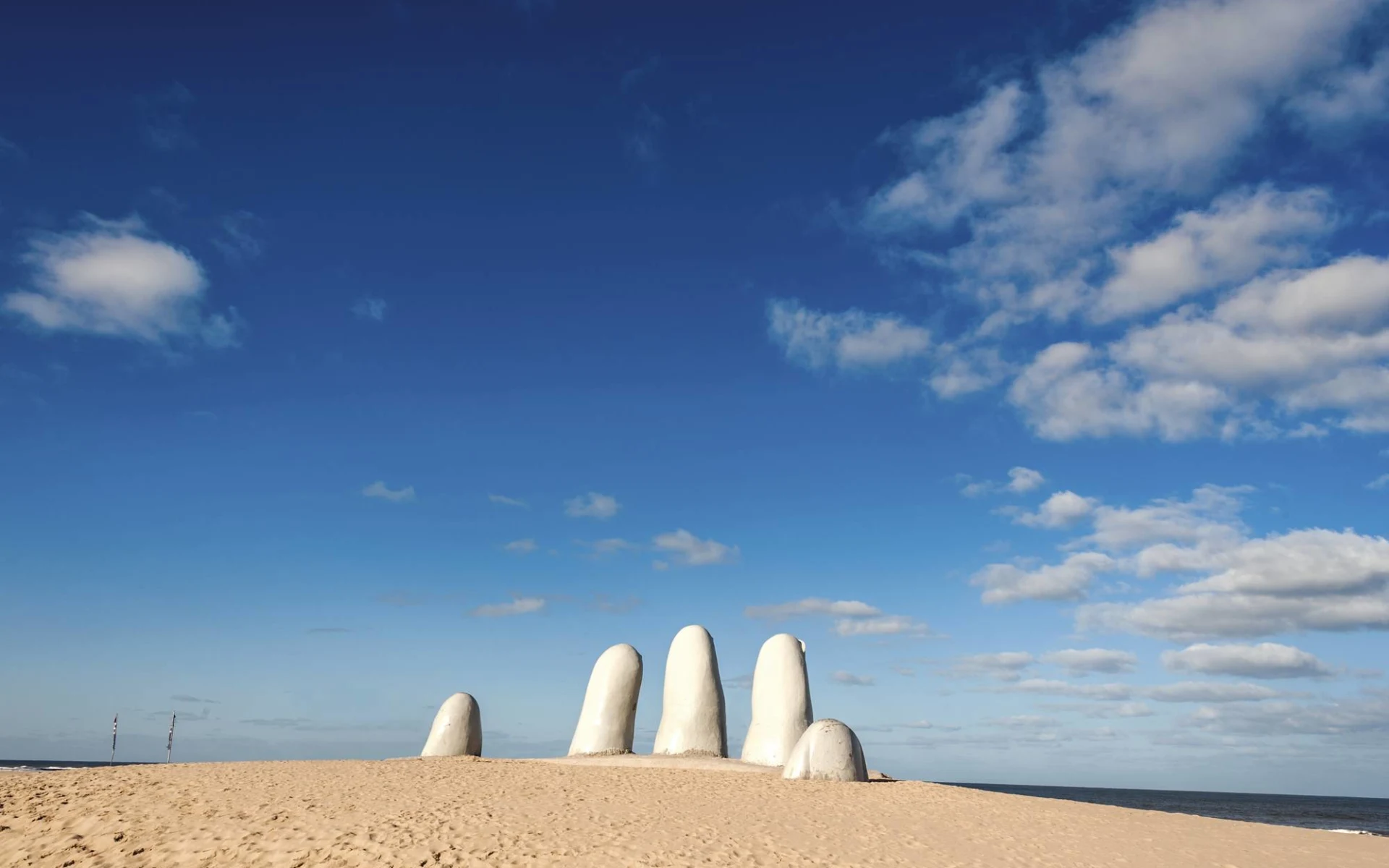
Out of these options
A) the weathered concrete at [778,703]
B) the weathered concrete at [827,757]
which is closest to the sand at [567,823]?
the weathered concrete at [827,757]

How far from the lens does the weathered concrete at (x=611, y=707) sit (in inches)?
922

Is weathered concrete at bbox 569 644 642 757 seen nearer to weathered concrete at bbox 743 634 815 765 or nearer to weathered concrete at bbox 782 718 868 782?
weathered concrete at bbox 743 634 815 765

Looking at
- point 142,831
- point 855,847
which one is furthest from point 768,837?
point 142,831

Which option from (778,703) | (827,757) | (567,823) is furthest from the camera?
(778,703)

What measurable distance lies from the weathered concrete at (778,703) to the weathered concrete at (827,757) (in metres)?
2.87

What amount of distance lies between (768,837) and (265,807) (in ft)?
24.6

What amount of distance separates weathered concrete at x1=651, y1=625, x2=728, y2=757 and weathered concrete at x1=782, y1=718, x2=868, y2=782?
4.00 metres

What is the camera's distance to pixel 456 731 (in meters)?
23.3

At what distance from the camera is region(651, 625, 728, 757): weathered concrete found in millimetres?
23188

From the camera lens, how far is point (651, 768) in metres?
20.1

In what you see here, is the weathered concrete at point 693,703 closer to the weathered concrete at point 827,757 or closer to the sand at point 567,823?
the sand at point 567,823

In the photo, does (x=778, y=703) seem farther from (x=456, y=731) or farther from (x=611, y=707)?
(x=456, y=731)

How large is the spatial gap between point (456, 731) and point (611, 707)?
384 cm

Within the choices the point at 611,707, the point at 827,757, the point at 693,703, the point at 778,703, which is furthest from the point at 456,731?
the point at 827,757
